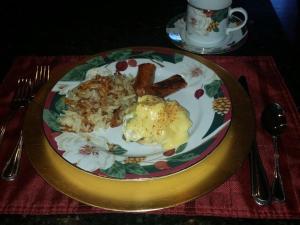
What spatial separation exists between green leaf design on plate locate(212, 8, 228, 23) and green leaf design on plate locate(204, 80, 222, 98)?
0.31 meters

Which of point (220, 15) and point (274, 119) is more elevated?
point (220, 15)

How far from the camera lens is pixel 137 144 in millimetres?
870

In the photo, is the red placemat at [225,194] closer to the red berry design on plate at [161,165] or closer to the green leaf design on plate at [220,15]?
the red berry design on plate at [161,165]

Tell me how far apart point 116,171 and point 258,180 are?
0.32m

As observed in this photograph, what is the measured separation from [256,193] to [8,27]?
4.09 feet

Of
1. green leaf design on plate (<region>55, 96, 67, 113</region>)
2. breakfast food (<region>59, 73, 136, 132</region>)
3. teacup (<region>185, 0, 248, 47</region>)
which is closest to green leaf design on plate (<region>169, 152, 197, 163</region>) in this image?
breakfast food (<region>59, 73, 136, 132</region>)

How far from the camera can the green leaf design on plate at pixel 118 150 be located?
84 cm

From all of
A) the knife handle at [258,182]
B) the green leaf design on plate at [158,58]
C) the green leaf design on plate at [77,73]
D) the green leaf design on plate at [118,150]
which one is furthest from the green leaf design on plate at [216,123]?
the green leaf design on plate at [77,73]

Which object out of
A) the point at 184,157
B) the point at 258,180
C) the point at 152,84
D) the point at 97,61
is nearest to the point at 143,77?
the point at 152,84

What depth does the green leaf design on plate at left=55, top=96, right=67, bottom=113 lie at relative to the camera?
915 mm

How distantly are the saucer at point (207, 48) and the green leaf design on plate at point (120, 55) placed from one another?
224 millimetres

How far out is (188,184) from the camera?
73 cm

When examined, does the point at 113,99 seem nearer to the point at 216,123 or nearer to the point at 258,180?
the point at 216,123

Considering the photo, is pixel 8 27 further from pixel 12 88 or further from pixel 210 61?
pixel 210 61
